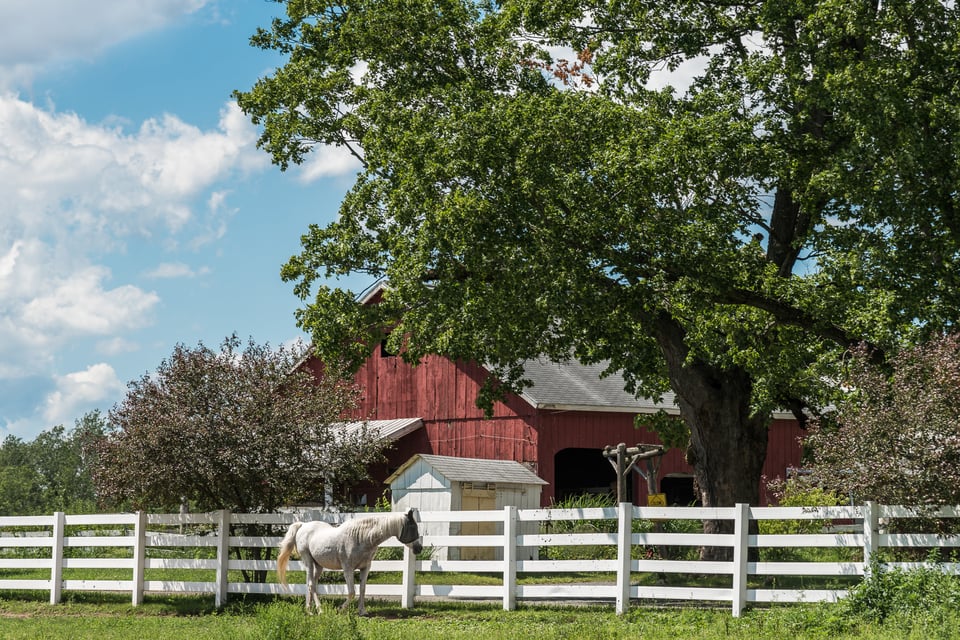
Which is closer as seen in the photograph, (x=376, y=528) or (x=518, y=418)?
(x=376, y=528)

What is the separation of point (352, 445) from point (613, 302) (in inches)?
204

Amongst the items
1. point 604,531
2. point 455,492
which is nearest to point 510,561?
point 455,492

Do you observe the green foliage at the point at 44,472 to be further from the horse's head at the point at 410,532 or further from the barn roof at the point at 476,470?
the horse's head at the point at 410,532

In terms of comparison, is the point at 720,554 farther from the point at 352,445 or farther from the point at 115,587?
the point at 115,587

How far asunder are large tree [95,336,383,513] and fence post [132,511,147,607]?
0.37 m

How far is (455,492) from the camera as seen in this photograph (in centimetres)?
2620

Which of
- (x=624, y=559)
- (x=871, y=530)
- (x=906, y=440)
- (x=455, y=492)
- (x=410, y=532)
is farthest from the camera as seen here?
(x=455, y=492)

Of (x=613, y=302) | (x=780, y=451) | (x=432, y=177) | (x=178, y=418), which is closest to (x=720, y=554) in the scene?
(x=613, y=302)

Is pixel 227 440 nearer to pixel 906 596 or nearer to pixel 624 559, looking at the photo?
pixel 624 559

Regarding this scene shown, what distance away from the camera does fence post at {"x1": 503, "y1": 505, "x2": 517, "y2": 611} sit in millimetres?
16578

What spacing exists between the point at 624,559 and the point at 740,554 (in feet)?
5.35

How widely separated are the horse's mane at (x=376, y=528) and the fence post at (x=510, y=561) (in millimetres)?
1626

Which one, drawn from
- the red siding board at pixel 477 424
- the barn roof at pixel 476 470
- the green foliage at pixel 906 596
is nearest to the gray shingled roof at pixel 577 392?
the red siding board at pixel 477 424

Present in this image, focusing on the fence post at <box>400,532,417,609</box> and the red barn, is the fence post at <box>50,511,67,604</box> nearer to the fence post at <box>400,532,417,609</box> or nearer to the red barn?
the fence post at <box>400,532,417,609</box>
